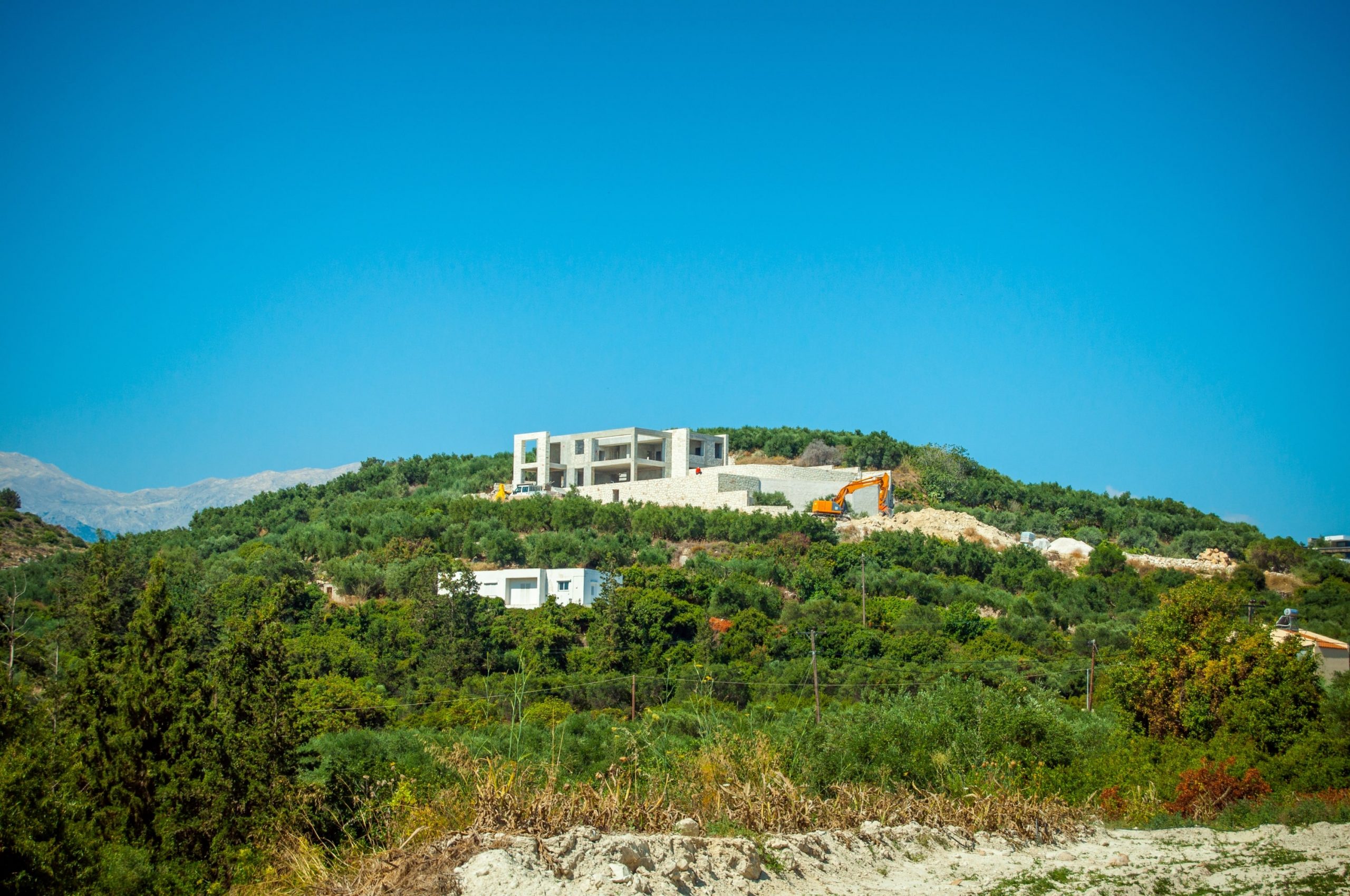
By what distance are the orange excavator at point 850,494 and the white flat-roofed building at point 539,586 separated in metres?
14.2

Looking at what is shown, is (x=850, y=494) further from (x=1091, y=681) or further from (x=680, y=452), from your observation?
(x=1091, y=681)

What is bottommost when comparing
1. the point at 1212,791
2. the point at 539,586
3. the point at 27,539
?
the point at 1212,791

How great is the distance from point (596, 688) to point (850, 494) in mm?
25335

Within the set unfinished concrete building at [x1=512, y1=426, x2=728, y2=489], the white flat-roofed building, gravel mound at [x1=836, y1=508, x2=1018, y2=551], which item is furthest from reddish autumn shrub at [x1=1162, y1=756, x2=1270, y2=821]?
unfinished concrete building at [x1=512, y1=426, x2=728, y2=489]

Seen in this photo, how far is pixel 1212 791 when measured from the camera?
45.1 feet

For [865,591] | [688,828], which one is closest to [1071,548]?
[865,591]

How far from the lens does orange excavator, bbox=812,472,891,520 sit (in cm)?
4919

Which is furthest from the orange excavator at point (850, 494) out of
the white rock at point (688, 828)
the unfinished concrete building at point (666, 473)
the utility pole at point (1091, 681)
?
the white rock at point (688, 828)

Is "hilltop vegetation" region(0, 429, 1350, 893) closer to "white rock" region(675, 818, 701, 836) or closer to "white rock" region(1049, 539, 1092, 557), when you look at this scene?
"white rock" region(675, 818, 701, 836)

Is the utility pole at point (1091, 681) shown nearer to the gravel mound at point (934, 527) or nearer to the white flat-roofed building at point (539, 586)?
the white flat-roofed building at point (539, 586)

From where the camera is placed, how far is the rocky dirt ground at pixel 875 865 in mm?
5707

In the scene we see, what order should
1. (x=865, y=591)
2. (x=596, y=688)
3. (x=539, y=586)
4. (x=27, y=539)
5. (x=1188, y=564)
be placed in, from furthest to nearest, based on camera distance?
(x=27, y=539) < (x=1188, y=564) < (x=865, y=591) < (x=539, y=586) < (x=596, y=688)

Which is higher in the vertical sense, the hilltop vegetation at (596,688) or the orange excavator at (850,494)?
the orange excavator at (850,494)

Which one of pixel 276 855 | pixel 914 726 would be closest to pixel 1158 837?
pixel 914 726
